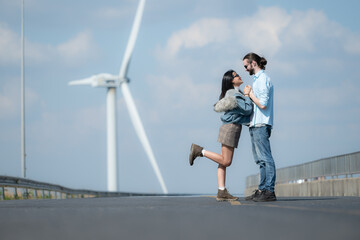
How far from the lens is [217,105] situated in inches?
407

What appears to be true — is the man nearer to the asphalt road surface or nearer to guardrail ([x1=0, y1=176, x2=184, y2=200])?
the asphalt road surface

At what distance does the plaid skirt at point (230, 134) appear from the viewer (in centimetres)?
1034

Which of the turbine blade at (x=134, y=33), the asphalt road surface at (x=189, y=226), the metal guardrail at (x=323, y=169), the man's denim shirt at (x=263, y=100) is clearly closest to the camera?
the asphalt road surface at (x=189, y=226)

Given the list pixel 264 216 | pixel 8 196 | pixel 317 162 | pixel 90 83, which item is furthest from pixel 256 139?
pixel 90 83

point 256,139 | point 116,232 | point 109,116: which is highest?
point 109,116

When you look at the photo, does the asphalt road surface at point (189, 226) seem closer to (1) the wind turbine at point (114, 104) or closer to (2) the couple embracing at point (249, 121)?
(2) the couple embracing at point (249, 121)

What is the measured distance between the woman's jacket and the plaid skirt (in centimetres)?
7

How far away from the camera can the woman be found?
404 inches

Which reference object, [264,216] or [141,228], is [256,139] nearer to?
[264,216]

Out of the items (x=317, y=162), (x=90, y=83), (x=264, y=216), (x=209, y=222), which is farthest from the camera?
(x=90, y=83)

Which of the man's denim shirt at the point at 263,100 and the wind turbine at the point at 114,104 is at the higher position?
the wind turbine at the point at 114,104

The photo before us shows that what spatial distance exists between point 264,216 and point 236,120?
3877 millimetres

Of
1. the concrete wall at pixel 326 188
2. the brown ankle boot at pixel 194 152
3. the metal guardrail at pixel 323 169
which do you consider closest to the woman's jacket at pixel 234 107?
the brown ankle boot at pixel 194 152

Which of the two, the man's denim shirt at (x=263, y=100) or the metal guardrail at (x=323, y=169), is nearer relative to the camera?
the man's denim shirt at (x=263, y=100)
